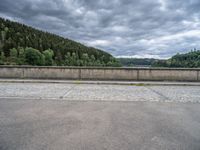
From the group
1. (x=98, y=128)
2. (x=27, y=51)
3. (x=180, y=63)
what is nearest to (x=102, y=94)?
(x=98, y=128)

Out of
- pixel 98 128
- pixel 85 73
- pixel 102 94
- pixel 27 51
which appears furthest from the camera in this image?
pixel 27 51

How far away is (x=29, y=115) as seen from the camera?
14.2 feet

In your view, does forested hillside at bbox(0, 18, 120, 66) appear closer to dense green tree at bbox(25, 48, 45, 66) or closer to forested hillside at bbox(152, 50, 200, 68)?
dense green tree at bbox(25, 48, 45, 66)

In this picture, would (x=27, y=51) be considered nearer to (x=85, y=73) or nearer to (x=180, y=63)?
(x=85, y=73)

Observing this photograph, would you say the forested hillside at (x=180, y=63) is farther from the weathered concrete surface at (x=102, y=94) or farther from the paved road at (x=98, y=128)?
the paved road at (x=98, y=128)

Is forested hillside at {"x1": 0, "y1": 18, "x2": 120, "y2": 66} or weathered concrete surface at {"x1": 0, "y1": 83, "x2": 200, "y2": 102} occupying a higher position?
forested hillside at {"x1": 0, "y1": 18, "x2": 120, "y2": 66}

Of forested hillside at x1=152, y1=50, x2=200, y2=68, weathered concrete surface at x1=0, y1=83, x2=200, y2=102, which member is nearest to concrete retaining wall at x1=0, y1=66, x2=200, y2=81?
weathered concrete surface at x1=0, y1=83, x2=200, y2=102

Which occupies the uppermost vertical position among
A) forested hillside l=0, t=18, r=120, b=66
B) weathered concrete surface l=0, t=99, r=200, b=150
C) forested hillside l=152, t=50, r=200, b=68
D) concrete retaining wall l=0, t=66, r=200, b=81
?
forested hillside l=0, t=18, r=120, b=66

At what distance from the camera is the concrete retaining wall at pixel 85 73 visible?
494 inches

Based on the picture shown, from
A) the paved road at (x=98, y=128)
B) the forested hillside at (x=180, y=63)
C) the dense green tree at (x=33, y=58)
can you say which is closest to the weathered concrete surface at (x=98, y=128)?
the paved road at (x=98, y=128)

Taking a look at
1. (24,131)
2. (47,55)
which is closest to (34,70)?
(24,131)

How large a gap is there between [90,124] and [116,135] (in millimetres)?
859

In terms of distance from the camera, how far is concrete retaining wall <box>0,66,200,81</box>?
494 inches

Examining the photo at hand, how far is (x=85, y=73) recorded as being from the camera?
12.8 meters
